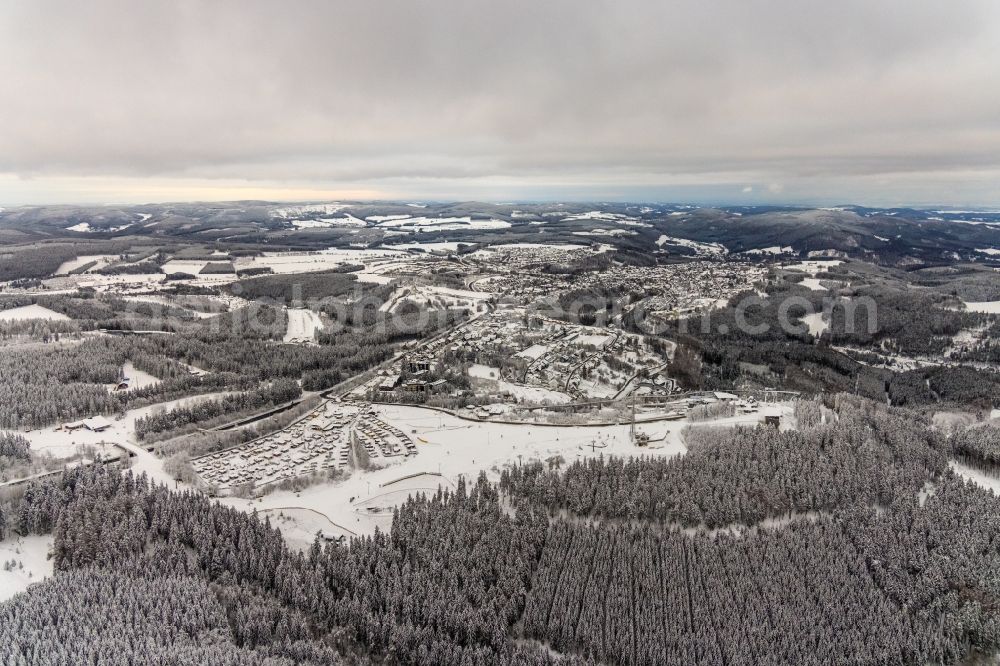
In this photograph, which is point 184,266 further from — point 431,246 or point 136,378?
point 136,378

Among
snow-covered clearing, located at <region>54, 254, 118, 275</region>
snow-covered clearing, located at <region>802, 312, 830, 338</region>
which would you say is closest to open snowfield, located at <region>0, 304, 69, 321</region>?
snow-covered clearing, located at <region>54, 254, 118, 275</region>

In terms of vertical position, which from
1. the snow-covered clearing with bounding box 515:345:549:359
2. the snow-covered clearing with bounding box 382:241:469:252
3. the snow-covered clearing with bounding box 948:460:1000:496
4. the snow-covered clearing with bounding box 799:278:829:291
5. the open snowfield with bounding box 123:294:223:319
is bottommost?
the snow-covered clearing with bounding box 948:460:1000:496

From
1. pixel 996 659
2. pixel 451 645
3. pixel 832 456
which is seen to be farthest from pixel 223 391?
pixel 996 659

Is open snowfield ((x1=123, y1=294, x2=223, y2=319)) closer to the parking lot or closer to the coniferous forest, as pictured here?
the parking lot

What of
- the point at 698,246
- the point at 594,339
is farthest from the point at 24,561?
the point at 698,246

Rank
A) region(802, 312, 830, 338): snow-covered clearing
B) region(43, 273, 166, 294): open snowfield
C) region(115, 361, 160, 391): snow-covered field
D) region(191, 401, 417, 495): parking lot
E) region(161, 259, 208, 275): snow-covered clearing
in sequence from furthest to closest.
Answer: region(161, 259, 208, 275): snow-covered clearing < region(43, 273, 166, 294): open snowfield < region(802, 312, 830, 338): snow-covered clearing < region(115, 361, 160, 391): snow-covered field < region(191, 401, 417, 495): parking lot

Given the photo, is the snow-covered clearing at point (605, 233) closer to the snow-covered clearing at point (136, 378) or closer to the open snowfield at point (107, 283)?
the open snowfield at point (107, 283)
